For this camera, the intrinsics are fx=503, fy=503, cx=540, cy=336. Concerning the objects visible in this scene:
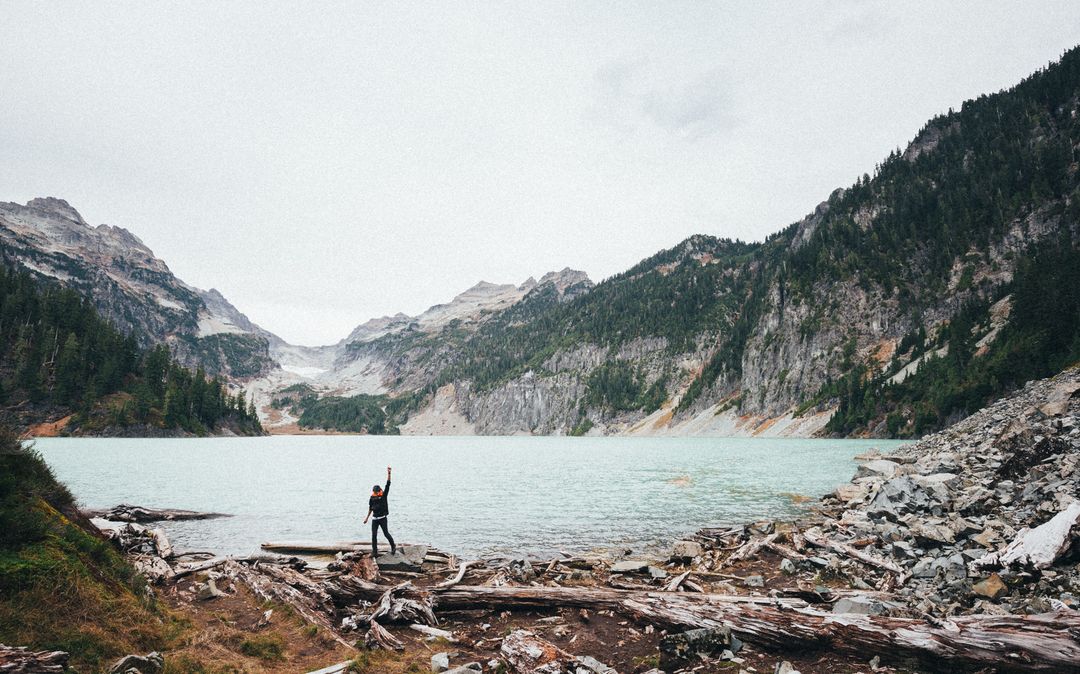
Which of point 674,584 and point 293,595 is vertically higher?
point 293,595

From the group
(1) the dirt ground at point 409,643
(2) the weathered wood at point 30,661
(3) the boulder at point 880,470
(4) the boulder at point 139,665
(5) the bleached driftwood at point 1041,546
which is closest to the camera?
(2) the weathered wood at point 30,661

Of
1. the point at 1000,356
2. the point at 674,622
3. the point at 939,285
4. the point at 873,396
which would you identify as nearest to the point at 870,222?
the point at 939,285

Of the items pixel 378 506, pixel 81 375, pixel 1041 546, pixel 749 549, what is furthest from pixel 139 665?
pixel 81 375

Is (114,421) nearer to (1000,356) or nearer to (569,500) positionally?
(569,500)

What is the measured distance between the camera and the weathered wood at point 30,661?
5.65 m

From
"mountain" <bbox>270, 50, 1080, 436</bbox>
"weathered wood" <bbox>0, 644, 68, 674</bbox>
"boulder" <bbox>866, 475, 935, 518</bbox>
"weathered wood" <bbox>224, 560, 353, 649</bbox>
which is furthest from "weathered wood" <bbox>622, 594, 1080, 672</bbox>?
"mountain" <bbox>270, 50, 1080, 436</bbox>

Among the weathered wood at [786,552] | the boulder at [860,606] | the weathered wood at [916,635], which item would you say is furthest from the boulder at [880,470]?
the weathered wood at [916,635]

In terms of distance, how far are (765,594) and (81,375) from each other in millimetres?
182013

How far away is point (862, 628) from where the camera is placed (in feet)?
28.6

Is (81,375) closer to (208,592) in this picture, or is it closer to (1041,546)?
(208,592)

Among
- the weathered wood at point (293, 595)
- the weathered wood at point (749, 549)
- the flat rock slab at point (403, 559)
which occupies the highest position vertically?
the weathered wood at point (293, 595)

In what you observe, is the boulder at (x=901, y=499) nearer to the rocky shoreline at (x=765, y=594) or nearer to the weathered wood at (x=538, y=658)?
the rocky shoreline at (x=765, y=594)

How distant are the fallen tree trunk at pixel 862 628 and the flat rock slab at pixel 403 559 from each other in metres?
5.90

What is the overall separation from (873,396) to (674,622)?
142 meters
